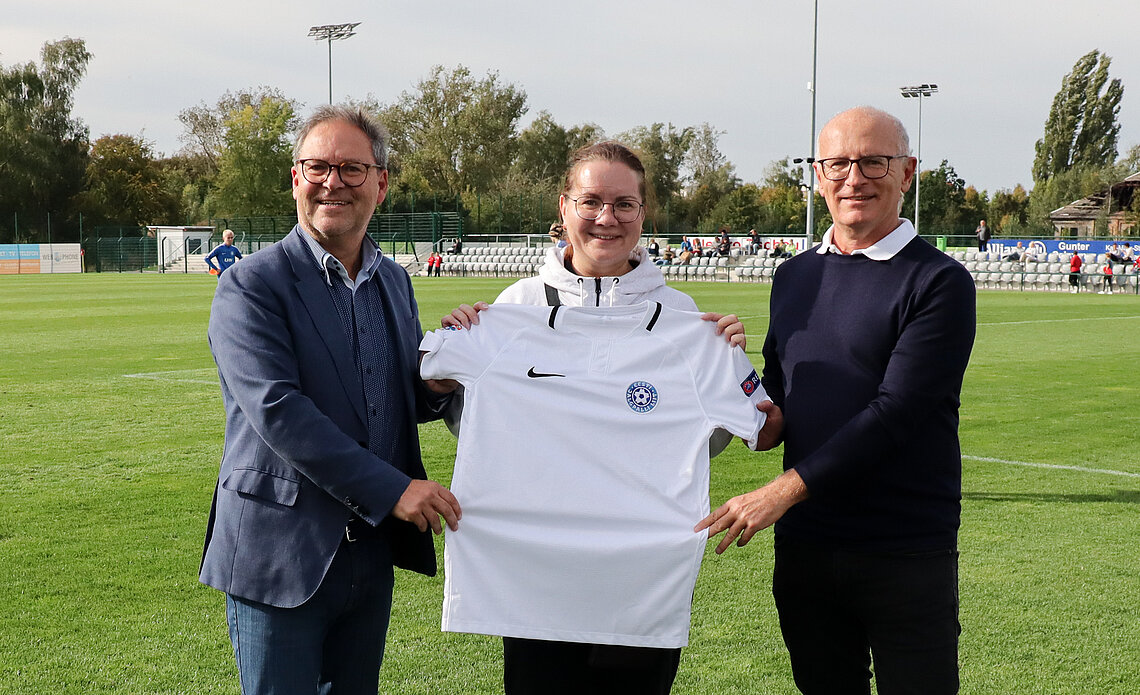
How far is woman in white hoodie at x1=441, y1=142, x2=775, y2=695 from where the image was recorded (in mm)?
2680

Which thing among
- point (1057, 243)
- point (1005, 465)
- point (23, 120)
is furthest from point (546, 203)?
point (1005, 465)

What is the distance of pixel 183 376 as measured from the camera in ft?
40.1

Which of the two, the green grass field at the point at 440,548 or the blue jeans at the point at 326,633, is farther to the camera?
the green grass field at the point at 440,548

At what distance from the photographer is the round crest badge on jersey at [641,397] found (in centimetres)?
276

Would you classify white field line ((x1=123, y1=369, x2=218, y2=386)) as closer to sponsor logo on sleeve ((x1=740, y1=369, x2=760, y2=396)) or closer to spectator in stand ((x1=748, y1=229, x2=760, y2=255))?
sponsor logo on sleeve ((x1=740, y1=369, x2=760, y2=396))

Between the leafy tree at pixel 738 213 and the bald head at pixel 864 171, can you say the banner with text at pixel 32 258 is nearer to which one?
the leafy tree at pixel 738 213

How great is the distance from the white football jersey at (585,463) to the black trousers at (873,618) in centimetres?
39

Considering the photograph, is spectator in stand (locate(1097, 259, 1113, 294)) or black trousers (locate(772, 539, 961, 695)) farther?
spectator in stand (locate(1097, 259, 1113, 294))

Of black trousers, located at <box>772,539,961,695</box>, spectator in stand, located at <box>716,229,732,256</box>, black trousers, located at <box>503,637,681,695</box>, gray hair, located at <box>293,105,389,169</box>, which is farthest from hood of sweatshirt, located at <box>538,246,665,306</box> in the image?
spectator in stand, located at <box>716,229,732,256</box>

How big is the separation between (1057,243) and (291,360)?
45469 mm

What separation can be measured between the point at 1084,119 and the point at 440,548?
3119 inches

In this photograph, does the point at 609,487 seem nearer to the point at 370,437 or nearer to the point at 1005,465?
the point at 370,437

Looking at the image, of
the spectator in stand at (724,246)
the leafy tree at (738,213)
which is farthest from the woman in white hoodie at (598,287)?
the leafy tree at (738,213)

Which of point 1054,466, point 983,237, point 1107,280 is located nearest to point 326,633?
point 1054,466
